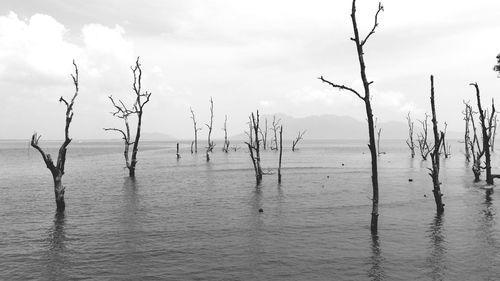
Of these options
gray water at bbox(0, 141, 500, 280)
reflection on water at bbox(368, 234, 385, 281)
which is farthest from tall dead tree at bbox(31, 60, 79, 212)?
reflection on water at bbox(368, 234, 385, 281)

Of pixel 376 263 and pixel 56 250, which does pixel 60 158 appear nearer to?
pixel 56 250

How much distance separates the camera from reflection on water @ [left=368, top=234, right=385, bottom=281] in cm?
1367

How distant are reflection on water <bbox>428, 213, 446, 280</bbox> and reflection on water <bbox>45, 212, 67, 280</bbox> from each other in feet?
44.7

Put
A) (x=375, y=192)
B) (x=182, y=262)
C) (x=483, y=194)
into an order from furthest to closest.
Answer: (x=483, y=194) → (x=375, y=192) → (x=182, y=262)

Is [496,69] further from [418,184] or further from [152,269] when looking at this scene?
[152,269]

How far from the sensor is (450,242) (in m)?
17.6

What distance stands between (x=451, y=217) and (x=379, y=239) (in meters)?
7.41

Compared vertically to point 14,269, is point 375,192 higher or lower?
higher

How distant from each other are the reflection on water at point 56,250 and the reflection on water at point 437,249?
13.6 metres

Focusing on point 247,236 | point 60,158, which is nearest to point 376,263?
point 247,236

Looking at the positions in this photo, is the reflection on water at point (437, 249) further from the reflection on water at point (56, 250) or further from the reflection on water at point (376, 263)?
the reflection on water at point (56, 250)

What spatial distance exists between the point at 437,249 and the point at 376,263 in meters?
3.57

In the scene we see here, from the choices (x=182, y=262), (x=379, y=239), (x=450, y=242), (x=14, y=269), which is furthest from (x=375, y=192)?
(x=14, y=269)

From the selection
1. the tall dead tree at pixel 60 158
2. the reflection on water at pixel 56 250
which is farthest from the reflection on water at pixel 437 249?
the tall dead tree at pixel 60 158
